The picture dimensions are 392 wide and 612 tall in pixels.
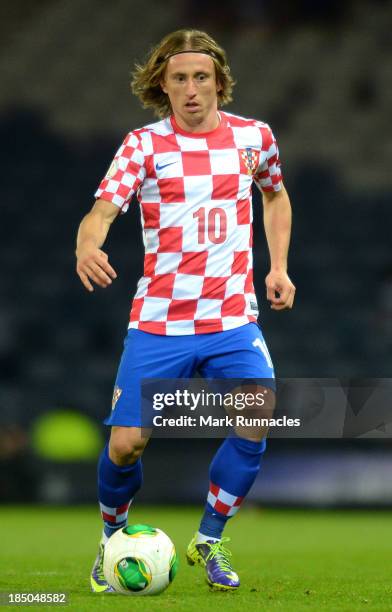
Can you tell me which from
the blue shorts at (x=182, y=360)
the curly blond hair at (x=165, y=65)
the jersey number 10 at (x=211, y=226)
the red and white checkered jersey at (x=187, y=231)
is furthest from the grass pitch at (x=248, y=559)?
the curly blond hair at (x=165, y=65)

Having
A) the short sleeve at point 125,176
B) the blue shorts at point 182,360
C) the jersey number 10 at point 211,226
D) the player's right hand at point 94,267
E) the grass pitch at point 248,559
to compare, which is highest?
the short sleeve at point 125,176

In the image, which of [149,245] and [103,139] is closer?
[149,245]

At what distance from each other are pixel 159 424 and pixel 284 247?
0.88 m

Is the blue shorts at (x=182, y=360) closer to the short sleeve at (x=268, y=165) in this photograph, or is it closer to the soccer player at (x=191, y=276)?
the soccer player at (x=191, y=276)

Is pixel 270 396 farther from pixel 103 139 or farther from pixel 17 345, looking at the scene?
pixel 103 139

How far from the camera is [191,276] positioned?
4430 millimetres

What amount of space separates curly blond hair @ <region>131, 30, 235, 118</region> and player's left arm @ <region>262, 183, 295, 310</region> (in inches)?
18.3

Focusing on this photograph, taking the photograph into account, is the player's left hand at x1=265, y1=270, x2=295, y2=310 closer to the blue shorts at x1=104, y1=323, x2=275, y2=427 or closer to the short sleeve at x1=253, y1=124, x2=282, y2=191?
the blue shorts at x1=104, y1=323, x2=275, y2=427

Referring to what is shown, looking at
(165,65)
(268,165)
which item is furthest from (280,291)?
(165,65)

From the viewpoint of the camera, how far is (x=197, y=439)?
11477 mm

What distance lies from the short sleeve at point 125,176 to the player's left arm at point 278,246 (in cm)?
62

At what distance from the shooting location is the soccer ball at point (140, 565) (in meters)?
4.13

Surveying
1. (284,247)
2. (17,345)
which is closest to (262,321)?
(17,345)

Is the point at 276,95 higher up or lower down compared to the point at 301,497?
higher up
